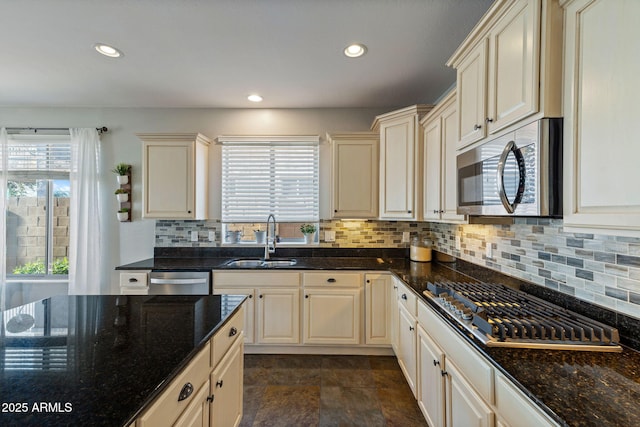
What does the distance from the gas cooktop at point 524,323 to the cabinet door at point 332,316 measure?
3.86 feet

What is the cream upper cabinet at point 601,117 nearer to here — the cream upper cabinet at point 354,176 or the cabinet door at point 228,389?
the cabinet door at point 228,389

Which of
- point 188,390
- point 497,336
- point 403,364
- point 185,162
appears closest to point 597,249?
point 497,336

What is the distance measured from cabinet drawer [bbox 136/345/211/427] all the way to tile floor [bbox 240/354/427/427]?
1.04 metres

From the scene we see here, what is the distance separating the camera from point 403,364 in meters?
2.15

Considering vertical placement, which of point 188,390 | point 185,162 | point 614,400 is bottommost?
point 188,390

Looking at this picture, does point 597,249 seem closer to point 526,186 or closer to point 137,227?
point 526,186

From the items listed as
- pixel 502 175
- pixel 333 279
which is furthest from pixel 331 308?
pixel 502 175

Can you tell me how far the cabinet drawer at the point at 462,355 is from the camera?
1015 mm

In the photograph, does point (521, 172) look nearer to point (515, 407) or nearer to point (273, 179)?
point (515, 407)

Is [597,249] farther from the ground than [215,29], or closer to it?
closer to it

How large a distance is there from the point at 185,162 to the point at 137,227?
1.06m

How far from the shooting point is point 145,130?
10.6ft

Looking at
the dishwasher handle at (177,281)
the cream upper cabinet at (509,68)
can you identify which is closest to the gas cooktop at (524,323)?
the cream upper cabinet at (509,68)

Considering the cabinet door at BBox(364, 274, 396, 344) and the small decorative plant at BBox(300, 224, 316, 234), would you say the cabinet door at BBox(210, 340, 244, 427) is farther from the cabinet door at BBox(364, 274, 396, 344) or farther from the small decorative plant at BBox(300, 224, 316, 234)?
the small decorative plant at BBox(300, 224, 316, 234)
